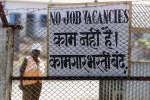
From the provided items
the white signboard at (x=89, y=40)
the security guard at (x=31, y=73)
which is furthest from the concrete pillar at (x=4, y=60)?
the security guard at (x=31, y=73)

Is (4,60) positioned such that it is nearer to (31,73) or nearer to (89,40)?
(31,73)

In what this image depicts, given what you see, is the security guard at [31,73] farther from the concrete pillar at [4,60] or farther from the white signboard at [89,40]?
the white signboard at [89,40]

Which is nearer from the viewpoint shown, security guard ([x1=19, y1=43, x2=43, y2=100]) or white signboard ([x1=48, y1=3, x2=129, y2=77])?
white signboard ([x1=48, y1=3, x2=129, y2=77])

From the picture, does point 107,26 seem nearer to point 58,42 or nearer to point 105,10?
point 105,10

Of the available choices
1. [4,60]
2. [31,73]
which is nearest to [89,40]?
[4,60]

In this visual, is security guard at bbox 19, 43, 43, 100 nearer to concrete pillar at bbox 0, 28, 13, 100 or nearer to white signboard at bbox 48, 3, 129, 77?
concrete pillar at bbox 0, 28, 13, 100

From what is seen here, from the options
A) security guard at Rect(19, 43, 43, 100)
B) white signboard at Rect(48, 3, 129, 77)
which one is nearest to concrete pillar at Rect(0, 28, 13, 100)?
white signboard at Rect(48, 3, 129, 77)

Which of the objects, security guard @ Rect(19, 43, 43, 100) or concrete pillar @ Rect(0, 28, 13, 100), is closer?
concrete pillar @ Rect(0, 28, 13, 100)

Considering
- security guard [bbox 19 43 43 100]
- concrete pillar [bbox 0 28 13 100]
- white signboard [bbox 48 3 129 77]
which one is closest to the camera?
white signboard [bbox 48 3 129 77]

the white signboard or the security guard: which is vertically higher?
the white signboard

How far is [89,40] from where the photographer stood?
302 centimetres

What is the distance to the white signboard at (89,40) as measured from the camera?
2988 millimetres

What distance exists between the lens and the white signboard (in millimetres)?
2988

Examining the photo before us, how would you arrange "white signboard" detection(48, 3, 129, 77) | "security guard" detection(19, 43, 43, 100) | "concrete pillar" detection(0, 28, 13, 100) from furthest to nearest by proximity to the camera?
"security guard" detection(19, 43, 43, 100) → "concrete pillar" detection(0, 28, 13, 100) → "white signboard" detection(48, 3, 129, 77)
